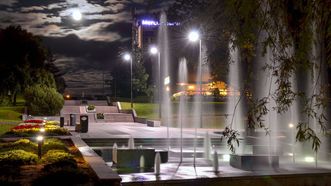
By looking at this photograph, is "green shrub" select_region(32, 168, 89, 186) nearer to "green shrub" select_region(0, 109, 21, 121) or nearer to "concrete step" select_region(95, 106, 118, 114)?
"green shrub" select_region(0, 109, 21, 121)

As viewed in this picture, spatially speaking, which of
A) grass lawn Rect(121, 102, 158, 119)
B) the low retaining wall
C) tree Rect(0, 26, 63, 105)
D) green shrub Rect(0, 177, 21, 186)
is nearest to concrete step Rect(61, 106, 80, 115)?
tree Rect(0, 26, 63, 105)

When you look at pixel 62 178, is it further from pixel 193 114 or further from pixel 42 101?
pixel 193 114

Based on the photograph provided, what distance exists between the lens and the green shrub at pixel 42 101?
49.1 metres

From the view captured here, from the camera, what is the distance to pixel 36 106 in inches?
1925

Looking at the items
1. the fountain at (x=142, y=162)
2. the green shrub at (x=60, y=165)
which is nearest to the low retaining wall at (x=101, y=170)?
the green shrub at (x=60, y=165)

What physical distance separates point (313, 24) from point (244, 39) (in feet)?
2.50

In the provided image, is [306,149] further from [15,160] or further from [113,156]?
[15,160]

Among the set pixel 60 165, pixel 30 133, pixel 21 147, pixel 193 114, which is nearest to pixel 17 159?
pixel 60 165

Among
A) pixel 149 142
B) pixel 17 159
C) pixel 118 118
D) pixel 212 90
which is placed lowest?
pixel 149 142

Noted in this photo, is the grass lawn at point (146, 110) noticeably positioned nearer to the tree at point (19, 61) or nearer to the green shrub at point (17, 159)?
the tree at point (19, 61)

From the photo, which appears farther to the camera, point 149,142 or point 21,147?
point 149,142

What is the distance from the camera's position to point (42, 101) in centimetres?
4931

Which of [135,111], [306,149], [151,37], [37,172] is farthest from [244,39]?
[151,37]

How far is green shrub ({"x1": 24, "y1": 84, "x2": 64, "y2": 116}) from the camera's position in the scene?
161ft
